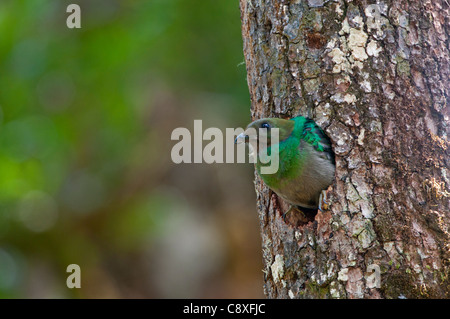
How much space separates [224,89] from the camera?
25.2 feet

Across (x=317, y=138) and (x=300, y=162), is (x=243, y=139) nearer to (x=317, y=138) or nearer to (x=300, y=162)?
(x=300, y=162)

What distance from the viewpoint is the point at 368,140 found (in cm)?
314

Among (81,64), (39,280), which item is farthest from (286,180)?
(39,280)

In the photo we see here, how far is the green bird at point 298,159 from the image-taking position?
330cm

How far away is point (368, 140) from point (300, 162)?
50 centimetres

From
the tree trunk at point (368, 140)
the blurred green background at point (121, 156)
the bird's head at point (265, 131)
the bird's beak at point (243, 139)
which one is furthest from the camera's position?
the blurred green background at point (121, 156)

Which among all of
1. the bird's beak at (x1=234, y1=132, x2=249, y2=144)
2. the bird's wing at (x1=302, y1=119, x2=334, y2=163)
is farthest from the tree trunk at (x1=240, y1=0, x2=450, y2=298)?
the bird's beak at (x1=234, y1=132, x2=249, y2=144)

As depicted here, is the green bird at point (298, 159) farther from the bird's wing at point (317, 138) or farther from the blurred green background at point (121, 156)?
the blurred green background at point (121, 156)

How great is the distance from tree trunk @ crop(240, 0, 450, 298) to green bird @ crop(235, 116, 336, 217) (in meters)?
0.09

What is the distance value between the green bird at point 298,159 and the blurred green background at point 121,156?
3.71 metres

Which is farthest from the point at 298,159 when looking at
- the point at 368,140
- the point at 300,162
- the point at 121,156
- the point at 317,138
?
the point at 121,156

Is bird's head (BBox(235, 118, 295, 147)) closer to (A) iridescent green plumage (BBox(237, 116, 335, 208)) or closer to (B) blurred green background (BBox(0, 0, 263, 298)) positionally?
(A) iridescent green plumage (BBox(237, 116, 335, 208))

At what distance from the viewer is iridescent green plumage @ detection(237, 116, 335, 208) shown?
3299mm

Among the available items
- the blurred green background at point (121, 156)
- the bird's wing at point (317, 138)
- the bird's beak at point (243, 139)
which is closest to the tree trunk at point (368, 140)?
the bird's wing at point (317, 138)
